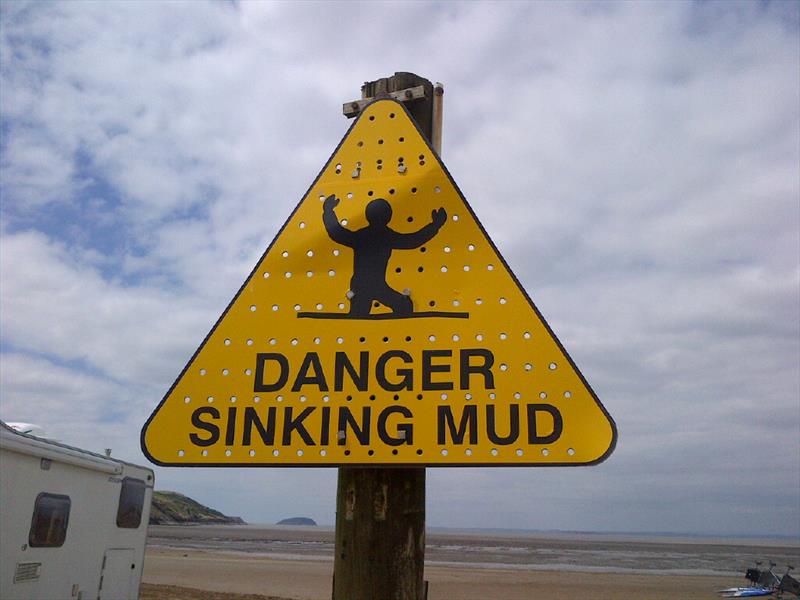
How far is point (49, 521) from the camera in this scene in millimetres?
4785

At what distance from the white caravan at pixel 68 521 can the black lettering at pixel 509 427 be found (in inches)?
145

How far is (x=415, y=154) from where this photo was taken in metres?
1.99

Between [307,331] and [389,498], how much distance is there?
0.51 m

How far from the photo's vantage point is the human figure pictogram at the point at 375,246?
1.80 metres

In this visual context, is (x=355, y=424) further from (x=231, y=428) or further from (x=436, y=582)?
(x=436, y=582)

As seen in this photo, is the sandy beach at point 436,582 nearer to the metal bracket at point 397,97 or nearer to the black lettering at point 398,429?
the metal bracket at point 397,97

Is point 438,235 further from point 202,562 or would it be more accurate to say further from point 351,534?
point 202,562

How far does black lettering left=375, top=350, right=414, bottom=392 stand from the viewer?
66.6 inches

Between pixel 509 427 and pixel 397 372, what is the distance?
31cm

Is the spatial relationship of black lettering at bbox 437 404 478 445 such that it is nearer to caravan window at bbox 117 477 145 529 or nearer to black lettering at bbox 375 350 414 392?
black lettering at bbox 375 350 414 392

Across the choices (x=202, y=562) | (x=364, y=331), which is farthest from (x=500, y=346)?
(x=202, y=562)

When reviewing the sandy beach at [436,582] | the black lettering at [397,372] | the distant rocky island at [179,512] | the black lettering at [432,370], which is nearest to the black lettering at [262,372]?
the black lettering at [397,372]

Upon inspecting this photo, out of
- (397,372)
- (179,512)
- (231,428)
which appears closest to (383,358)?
(397,372)

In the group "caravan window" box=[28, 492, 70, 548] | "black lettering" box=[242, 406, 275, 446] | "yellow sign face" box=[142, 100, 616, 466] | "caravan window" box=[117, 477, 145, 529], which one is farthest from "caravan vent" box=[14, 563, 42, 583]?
"black lettering" box=[242, 406, 275, 446]
